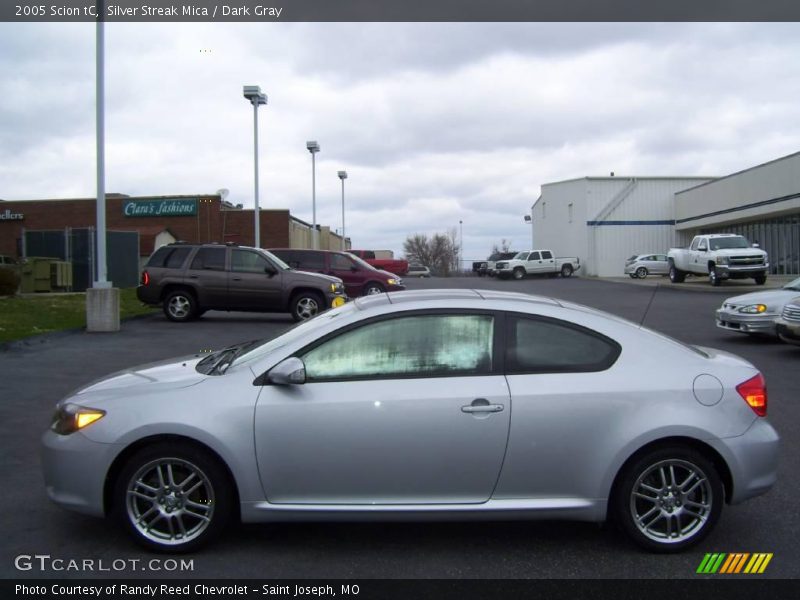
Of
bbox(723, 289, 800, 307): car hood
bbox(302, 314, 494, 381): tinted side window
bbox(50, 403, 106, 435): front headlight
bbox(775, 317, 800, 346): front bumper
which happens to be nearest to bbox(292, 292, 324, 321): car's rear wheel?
bbox(723, 289, 800, 307): car hood

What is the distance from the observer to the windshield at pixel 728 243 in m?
30.8

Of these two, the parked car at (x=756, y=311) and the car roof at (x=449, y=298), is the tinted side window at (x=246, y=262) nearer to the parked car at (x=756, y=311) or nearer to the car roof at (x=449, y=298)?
the parked car at (x=756, y=311)

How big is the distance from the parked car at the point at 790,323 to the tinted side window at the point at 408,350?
29.3 ft

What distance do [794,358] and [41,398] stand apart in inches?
423

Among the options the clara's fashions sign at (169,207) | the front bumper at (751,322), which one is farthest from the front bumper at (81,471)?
the clara's fashions sign at (169,207)

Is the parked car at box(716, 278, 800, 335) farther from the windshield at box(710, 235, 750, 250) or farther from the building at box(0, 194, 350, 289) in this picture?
the building at box(0, 194, 350, 289)

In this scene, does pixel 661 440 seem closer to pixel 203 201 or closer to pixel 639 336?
pixel 639 336

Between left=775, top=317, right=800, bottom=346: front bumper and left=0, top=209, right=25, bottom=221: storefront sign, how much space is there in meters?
45.8

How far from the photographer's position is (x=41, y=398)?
28.3 feet

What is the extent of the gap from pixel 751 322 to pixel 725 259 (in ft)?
58.7

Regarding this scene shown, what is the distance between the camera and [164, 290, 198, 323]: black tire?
57.7ft

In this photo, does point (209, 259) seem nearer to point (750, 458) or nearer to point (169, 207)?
point (750, 458)
